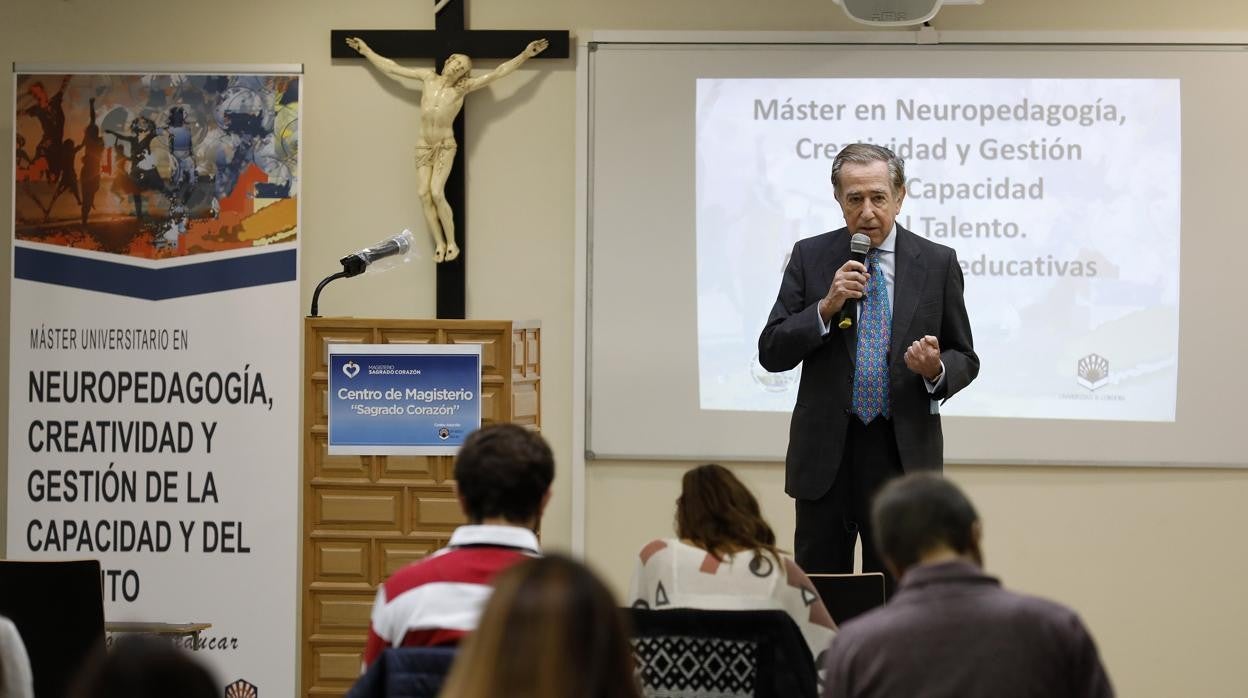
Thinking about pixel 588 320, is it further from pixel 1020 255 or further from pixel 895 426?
pixel 895 426

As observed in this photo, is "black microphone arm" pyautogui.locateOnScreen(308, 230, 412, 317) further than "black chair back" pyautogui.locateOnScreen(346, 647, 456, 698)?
Yes

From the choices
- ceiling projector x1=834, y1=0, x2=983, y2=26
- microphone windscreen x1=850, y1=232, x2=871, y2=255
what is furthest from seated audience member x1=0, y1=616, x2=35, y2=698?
ceiling projector x1=834, y1=0, x2=983, y2=26

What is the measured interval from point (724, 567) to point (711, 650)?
1.02 feet

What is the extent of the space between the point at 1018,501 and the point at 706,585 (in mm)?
3536

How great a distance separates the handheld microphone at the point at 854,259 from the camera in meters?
4.14

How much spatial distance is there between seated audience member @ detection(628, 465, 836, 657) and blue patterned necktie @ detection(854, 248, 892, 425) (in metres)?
1.23

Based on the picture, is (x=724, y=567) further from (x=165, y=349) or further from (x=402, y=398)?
(x=165, y=349)

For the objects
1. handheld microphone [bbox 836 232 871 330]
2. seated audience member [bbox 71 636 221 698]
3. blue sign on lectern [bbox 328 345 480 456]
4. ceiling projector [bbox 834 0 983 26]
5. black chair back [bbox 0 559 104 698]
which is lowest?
black chair back [bbox 0 559 104 698]

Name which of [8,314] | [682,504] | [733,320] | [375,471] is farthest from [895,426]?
[8,314]

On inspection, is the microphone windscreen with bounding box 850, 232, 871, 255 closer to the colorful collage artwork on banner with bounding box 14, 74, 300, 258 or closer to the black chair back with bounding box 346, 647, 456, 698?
the black chair back with bounding box 346, 647, 456, 698

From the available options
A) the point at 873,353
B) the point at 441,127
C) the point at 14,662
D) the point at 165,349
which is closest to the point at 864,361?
the point at 873,353

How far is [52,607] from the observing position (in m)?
3.62

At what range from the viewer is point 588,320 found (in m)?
6.15

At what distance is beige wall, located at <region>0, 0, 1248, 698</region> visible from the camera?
6.05m
